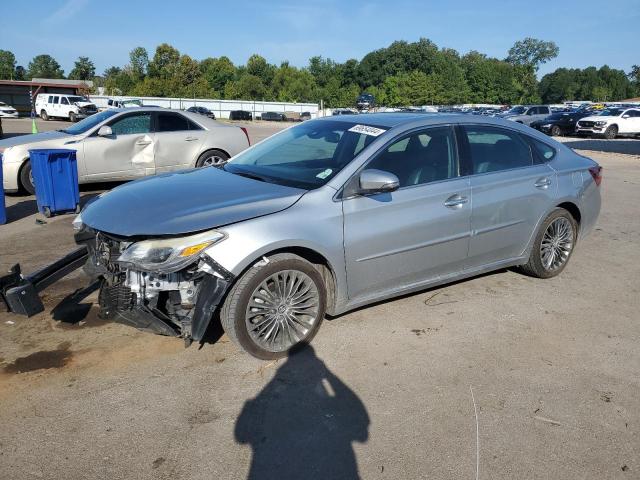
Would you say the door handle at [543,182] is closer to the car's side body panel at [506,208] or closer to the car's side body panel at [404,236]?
the car's side body panel at [506,208]

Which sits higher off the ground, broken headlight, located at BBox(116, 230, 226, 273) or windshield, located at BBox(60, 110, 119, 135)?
windshield, located at BBox(60, 110, 119, 135)

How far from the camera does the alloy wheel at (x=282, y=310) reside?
12.0ft

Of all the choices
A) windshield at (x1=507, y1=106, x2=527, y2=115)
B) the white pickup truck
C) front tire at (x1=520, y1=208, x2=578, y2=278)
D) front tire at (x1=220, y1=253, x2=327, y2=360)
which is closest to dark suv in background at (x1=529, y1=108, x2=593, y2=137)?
windshield at (x1=507, y1=106, x2=527, y2=115)

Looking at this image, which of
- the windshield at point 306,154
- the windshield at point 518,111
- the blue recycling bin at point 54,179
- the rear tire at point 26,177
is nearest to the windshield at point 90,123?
the rear tire at point 26,177

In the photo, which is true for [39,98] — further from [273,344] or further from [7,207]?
[273,344]

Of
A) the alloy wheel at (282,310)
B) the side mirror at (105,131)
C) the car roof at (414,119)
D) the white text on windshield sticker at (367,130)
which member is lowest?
the alloy wheel at (282,310)

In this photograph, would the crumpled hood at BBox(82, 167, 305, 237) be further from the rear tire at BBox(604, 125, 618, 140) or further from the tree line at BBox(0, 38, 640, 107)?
the tree line at BBox(0, 38, 640, 107)

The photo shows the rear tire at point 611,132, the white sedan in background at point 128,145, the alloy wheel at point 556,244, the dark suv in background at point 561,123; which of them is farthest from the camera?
the dark suv in background at point 561,123

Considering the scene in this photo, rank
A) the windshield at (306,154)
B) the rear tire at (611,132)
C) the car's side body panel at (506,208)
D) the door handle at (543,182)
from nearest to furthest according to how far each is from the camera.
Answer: the windshield at (306,154) < the car's side body panel at (506,208) < the door handle at (543,182) < the rear tire at (611,132)

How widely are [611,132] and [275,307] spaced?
29799mm

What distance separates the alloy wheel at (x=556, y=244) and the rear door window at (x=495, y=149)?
74 centimetres

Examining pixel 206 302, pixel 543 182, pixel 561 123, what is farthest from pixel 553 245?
pixel 561 123

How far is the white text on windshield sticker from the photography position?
4.40 m

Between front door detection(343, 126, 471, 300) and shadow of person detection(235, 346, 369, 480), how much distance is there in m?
0.87
